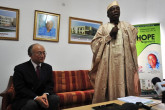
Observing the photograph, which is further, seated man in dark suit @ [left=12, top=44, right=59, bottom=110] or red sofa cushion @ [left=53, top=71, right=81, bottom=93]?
red sofa cushion @ [left=53, top=71, right=81, bottom=93]

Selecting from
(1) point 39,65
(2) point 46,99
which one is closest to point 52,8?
(1) point 39,65

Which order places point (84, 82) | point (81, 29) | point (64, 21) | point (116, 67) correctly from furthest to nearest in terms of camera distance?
1. point (81, 29)
2. point (64, 21)
3. point (84, 82)
4. point (116, 67)

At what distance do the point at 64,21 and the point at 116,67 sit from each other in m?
1.89

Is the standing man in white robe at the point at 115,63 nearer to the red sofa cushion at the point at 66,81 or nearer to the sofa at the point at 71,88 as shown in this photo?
the sofa at the point at 71,88

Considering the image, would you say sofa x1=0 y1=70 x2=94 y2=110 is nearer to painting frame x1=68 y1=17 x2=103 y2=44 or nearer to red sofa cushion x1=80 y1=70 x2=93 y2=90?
red sofa cushion x1=80 y1=70 x2=93 y2=90

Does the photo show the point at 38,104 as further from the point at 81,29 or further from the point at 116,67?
the point at 81,29

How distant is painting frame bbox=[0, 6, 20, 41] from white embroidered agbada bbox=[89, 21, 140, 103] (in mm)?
1691

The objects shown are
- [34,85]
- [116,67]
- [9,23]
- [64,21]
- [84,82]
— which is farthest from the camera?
[64,21]

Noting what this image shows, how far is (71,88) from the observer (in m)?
2.99

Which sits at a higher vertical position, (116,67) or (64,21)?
(64,21)

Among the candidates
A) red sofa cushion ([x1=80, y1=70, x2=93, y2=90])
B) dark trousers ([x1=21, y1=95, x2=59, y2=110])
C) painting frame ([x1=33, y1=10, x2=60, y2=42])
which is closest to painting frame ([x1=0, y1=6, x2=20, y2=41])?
painting frame ([x1=33, y1=10, x2=60, y2=42])

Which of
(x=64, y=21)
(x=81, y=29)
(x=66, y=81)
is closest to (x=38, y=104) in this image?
(x=66, y=81)

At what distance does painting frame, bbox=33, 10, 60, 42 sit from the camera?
3061 mm

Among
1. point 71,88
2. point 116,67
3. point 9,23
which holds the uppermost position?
point 9,23
